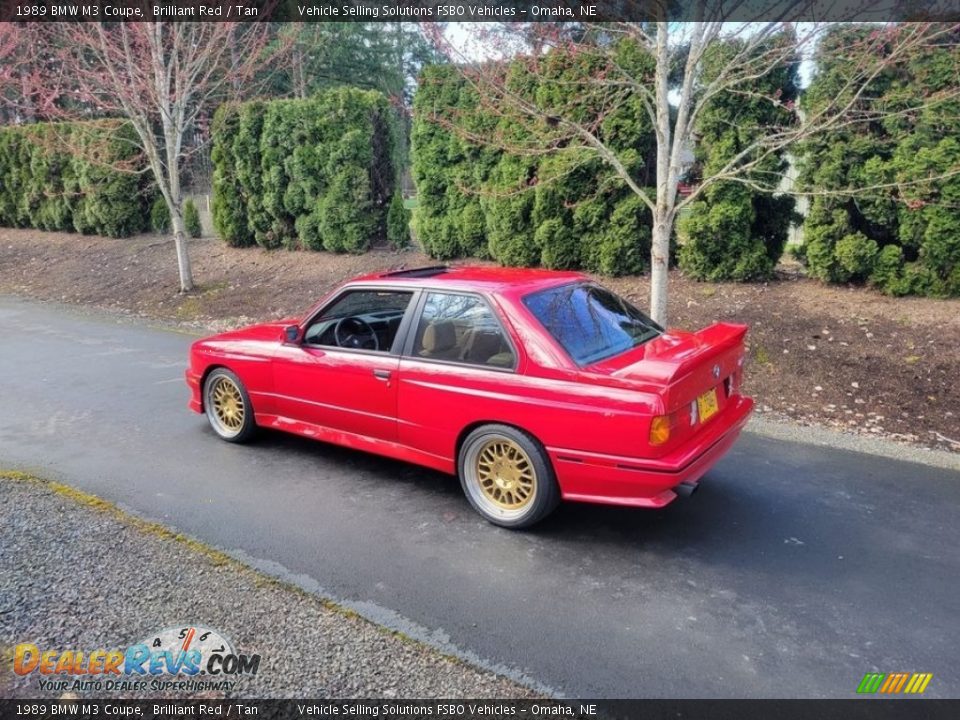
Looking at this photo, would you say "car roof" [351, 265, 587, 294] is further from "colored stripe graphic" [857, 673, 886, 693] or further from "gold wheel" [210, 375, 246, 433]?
"colored stripe graphic" [857, 673, 886, 693]

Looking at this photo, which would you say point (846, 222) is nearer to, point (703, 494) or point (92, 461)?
point (703, 494)

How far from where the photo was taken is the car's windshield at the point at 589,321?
3998mm

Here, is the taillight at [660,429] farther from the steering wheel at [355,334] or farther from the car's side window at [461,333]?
the steering wheel at [355,334]

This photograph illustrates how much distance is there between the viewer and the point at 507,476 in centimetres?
399

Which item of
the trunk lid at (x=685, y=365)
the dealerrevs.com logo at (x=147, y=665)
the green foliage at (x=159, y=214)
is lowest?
the dealerrevs.com logo at (x=147, y=665)

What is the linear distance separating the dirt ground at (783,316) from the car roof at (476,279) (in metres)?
2.90

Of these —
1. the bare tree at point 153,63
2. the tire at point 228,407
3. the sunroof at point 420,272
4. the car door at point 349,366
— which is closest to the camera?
the car door at point 349,366

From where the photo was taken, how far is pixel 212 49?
11.4 m

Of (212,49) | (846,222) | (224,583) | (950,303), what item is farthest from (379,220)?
(224,583)

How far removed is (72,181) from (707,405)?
19.7m

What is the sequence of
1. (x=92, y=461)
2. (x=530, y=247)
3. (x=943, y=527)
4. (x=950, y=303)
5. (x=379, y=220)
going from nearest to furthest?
1. (x=943, y=527)
2. (x=92, y=461)
3. (x=950, y=303)
4. (x=530, y=247)
5. (x=379, y=220)

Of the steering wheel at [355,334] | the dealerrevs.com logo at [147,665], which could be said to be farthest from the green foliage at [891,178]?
the dealerrevs.com logo at [147,665]

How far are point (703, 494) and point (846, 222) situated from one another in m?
5.43

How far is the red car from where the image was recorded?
140 inches
